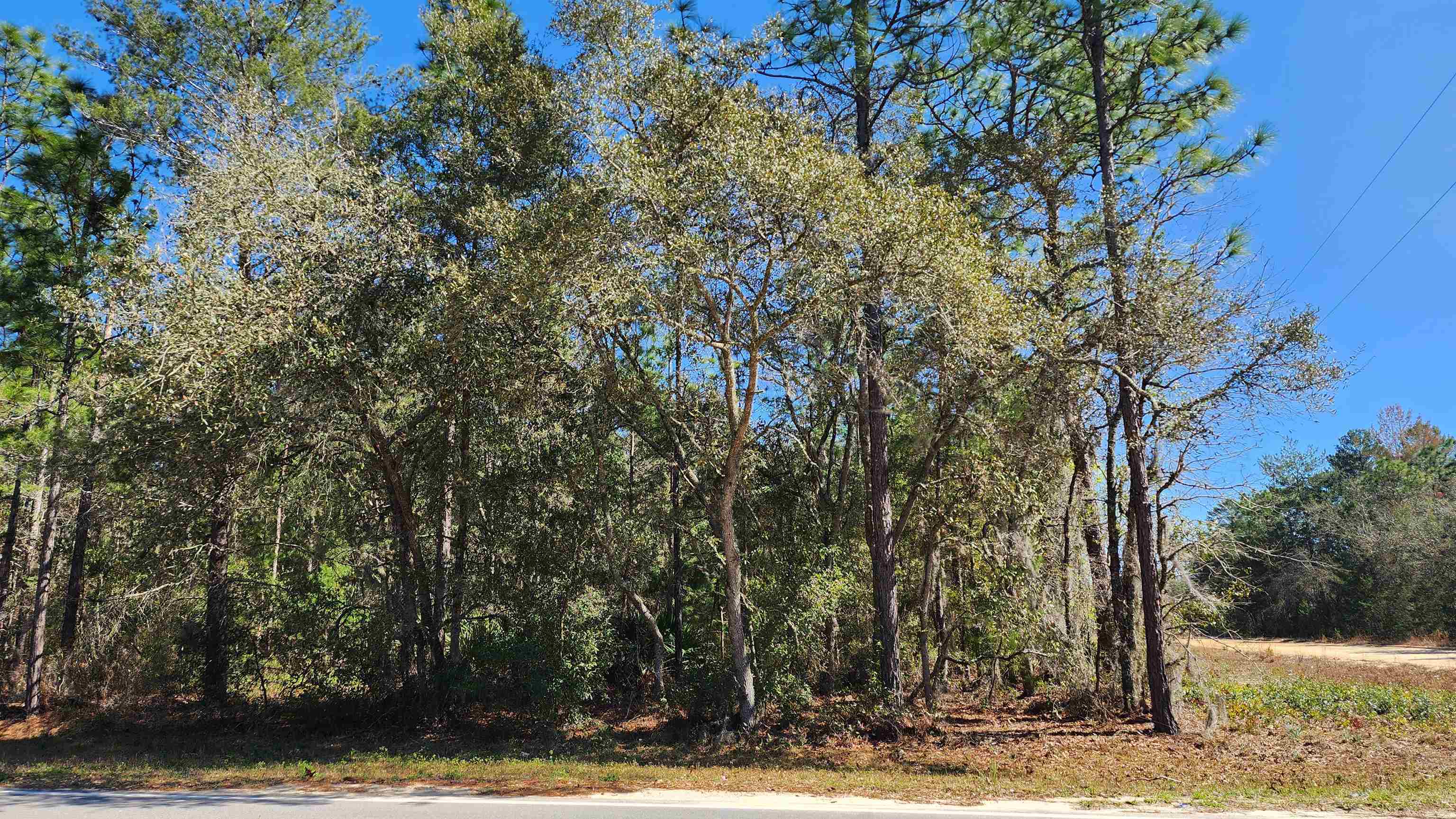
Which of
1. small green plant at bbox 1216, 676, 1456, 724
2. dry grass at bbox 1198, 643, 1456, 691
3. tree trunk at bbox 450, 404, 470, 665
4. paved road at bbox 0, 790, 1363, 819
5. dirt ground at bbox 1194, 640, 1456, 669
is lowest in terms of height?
dirt ground at bbox 1194, 640, 1456, 669

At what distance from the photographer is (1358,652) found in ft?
89.2

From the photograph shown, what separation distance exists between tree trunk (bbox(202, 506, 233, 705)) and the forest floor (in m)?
0.42

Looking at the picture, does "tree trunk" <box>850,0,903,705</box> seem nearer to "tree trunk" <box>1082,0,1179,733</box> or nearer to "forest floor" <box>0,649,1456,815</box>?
"forest floor" <box>0,649,1456,815</box>

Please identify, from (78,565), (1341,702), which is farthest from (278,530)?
(1341,702)

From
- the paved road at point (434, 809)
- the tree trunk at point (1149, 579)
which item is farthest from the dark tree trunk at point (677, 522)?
the tree trunk at point (1149, 579)

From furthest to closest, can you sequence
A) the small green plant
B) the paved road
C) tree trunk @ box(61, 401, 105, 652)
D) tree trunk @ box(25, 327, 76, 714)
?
tree trunk @ box(25, 327, 76, 714) → tree trunk @ box(61, 401, 105, 652) → the small green plant → the paved road

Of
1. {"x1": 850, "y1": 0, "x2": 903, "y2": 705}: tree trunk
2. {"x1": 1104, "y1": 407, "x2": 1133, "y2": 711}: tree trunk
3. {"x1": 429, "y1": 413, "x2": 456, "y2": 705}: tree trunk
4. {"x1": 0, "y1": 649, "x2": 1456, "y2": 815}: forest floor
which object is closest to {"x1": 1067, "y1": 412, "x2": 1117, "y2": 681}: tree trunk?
{"x1": 1104, "y1": 407, "x2": 1133, "y2": 711}: tree trunk

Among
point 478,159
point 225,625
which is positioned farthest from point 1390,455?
point 225,625

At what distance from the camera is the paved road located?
23.7 feet

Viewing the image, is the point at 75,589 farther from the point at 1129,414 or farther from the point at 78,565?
the point at 1129,414

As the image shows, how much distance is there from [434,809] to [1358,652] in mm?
31900

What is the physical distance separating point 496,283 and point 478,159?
13.5 feet

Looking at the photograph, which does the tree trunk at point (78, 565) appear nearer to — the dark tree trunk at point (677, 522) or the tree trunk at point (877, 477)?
the dark tree trunk at point (677, 522)

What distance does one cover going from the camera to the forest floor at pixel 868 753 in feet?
29.1
